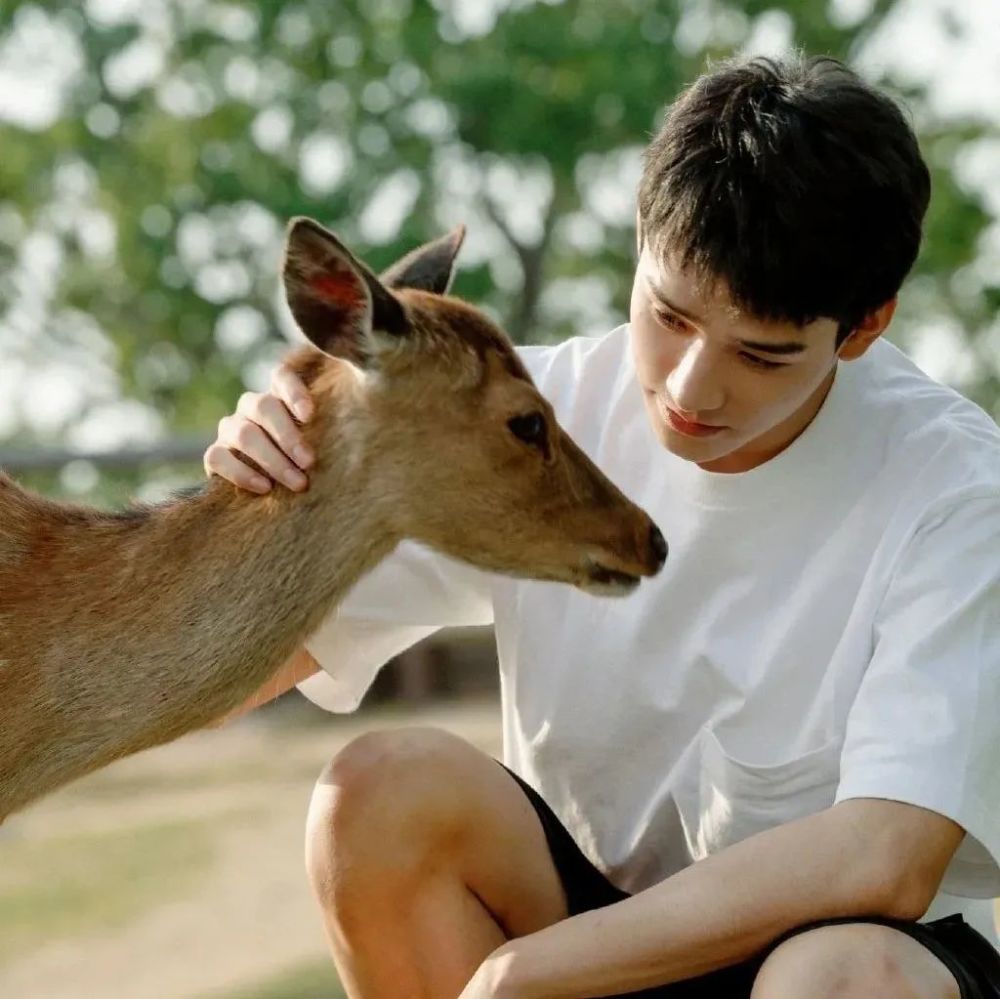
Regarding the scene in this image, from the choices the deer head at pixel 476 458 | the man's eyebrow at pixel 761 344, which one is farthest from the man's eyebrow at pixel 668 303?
the deer head at pixel 476 458

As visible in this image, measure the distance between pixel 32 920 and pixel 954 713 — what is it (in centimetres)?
472

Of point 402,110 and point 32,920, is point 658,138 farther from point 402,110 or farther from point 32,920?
point 402,110

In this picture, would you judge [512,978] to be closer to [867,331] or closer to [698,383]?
[698,383]

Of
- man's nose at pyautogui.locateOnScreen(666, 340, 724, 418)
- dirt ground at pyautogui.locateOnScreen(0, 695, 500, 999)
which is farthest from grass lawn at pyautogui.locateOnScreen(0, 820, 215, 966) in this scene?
man's nose at pyautogui.locateOnScreen(666, 340, 724, 418)

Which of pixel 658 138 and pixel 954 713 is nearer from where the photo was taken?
pixel 954 713

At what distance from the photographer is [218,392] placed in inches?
842

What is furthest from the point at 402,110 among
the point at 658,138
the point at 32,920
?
the point at 658,138

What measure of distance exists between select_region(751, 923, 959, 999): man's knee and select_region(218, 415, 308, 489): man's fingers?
122 centimetres

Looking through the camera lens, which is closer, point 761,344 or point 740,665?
point 761,344

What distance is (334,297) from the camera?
354cm

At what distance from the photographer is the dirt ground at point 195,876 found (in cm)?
628

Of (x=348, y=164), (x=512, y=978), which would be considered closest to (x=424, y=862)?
(x=512, y=978)

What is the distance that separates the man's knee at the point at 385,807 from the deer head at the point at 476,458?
414mm

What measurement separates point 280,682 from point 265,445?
1.69 feet
